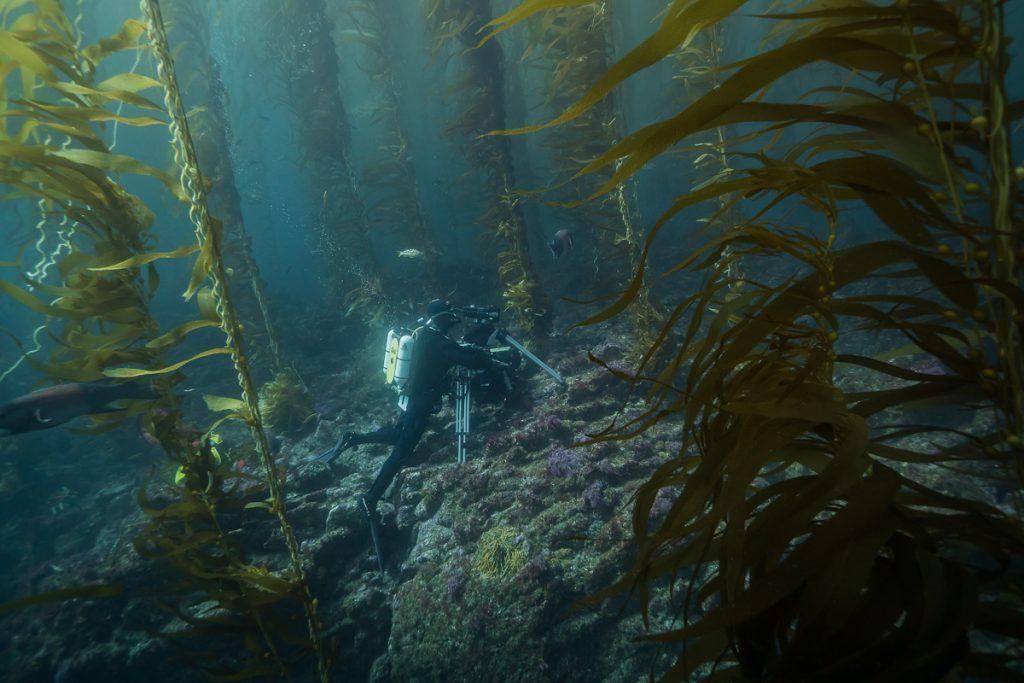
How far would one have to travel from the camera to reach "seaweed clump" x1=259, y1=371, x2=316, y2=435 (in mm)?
9148

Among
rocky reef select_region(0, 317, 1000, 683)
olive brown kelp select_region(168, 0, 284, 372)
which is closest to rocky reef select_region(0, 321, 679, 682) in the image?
rocky reef select_region(0, 317, 1000, 683)

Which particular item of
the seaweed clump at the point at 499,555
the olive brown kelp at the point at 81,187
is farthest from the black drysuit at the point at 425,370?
the olive brown kelp at the point at 81,187

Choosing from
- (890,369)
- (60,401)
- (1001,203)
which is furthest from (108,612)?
(1001,203)

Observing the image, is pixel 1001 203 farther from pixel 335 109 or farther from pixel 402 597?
pixel 335 109

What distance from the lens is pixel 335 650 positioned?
9.82 feet

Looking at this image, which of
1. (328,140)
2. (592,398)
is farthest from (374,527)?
(328,140)

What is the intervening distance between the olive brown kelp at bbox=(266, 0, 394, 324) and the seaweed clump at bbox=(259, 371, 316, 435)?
248 cm

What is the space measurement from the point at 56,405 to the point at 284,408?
16.4ft

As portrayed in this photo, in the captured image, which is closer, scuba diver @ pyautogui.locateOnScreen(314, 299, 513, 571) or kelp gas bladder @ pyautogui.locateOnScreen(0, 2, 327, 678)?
kelp gas bladder @ pyautogui.locateOnScreen(0, 2, 327, 678)

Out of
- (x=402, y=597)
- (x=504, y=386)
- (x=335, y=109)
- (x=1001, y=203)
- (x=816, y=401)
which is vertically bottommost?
(x=402, y=597)

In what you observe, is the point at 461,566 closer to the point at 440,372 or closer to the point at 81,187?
the point at 440,372

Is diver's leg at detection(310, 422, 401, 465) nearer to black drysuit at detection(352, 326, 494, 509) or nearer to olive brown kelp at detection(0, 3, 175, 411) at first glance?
black drysuit at detection(352, 326, 494, 509)

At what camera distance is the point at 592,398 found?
22.2ft

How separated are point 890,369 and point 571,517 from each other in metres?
3.79
